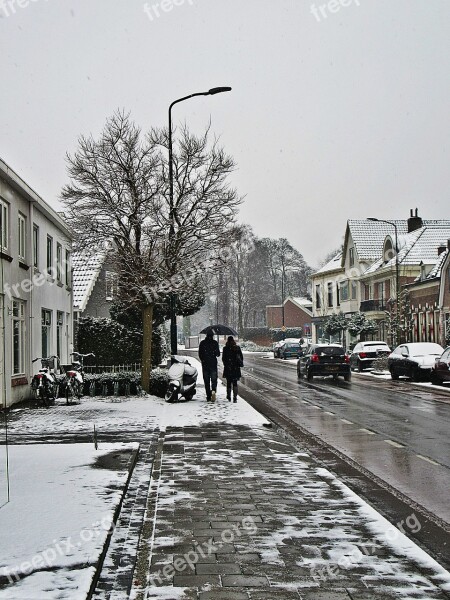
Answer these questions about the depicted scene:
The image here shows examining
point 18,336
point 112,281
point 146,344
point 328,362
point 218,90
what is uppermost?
point 218,90

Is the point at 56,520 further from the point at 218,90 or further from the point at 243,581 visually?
the point at 218,90

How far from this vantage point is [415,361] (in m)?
28.7

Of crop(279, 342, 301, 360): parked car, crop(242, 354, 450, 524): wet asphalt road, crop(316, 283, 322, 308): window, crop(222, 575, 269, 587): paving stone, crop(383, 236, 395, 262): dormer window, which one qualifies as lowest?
crop(242, 354, 450, 524): wet asphalt road

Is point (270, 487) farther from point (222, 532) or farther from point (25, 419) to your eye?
point (25, 419)

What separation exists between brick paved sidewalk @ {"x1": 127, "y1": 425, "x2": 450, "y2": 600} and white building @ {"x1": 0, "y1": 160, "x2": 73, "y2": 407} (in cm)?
805

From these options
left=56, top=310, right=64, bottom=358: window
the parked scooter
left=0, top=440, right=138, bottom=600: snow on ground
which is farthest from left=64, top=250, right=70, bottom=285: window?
left=0, top=440, right=138, bottom=600: snow on ground

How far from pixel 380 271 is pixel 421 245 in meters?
3.47

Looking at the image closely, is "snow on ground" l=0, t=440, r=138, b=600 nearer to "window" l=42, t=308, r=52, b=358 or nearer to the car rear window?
"window" l=42, t=308, r=52, b=358

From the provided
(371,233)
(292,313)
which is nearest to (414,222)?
(371,233)

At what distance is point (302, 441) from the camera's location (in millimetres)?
12633

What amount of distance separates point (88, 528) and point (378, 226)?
58716mm

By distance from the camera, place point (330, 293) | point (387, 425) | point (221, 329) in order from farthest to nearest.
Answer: point (330, 293) < point (221, 329) < point (387, 425)

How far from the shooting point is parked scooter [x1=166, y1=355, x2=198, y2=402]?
19.0m

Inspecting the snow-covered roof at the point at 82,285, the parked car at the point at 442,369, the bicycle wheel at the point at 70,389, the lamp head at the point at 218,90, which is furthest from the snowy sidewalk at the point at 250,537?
the snow-covered roof at the point at 82,285
